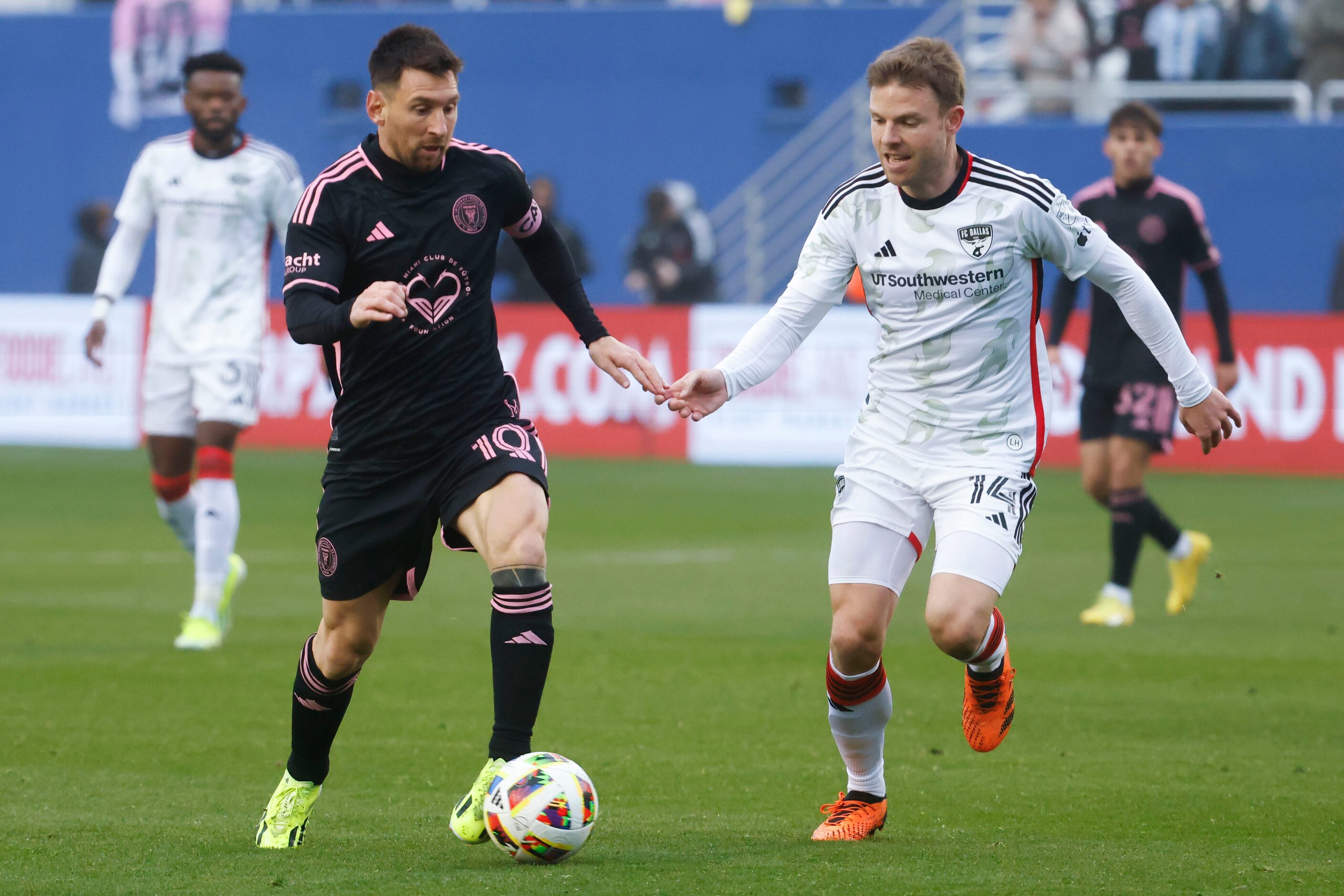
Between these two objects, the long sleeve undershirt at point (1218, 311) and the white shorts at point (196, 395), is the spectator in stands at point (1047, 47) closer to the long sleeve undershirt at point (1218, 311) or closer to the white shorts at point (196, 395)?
the long sleeve undershirt at point (1218, 311)

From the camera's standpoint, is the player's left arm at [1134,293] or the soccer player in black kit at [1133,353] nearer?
the player's left arm at [1134,293]

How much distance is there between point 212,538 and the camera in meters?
9.05

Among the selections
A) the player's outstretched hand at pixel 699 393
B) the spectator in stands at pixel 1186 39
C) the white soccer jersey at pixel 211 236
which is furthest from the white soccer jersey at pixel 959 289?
the spectator in stands at pixel 1186 39

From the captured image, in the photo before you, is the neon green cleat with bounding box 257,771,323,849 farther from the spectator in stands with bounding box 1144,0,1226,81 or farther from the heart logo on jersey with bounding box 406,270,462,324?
the spectator in stands with bounding box 1144,0,1226,81

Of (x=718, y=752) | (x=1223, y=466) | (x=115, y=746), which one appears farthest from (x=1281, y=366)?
(x=115, y=746)

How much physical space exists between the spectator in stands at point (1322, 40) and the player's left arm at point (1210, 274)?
38.5ft

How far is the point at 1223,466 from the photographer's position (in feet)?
58.2

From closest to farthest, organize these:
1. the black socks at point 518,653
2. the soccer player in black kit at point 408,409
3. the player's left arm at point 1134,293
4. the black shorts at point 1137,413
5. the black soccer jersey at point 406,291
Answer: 1. the black socks at point 518,653
2. the soccer player in black kit at point 408,409
3. the black soccer jersey at point 406,291
4. the player's left arm at point 1134,293
5. the black shorts at point 1137,413

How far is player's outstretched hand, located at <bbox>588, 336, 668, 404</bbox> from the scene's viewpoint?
5.49m

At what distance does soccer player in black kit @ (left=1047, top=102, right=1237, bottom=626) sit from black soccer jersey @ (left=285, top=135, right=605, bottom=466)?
5051mm

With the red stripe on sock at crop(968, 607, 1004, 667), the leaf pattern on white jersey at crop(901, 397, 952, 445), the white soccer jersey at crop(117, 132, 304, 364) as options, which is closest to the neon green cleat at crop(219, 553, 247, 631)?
the white soccer jersey at crop(117, 132, 304, 364)

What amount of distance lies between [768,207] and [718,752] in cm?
1680

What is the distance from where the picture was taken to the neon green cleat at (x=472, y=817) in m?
4.97

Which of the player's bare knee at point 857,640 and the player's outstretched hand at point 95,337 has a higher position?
the player's outstretched hand at point 95,337
